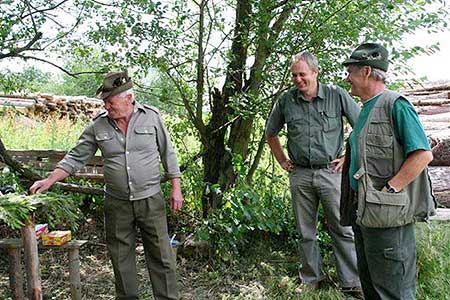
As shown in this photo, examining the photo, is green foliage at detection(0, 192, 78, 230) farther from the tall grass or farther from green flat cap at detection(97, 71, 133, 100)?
the tall grass

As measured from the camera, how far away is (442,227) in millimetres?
4230

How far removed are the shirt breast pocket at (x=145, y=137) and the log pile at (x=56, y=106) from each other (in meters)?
6.33

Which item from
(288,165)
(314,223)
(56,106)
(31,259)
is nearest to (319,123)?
(288,165)

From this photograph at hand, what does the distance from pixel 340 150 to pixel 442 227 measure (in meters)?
1.26

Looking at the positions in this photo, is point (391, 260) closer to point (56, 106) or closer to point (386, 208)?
point (386, 208)

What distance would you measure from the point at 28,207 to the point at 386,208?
220 centimetres

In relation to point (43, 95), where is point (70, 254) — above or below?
below

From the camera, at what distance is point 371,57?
263 centimetres

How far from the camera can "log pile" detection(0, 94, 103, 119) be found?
30.8 feet

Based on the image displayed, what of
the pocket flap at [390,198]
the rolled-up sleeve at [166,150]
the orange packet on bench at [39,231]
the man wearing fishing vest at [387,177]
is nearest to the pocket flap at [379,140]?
the man wearing fishing vest at [387,177]

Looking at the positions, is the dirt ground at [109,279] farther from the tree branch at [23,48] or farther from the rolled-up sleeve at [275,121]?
the tree branch at [23,48]

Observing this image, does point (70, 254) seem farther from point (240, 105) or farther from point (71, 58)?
point (71, 58)

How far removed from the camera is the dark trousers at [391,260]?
2533 millimetres

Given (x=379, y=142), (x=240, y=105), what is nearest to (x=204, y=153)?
(x=240, y=105)
